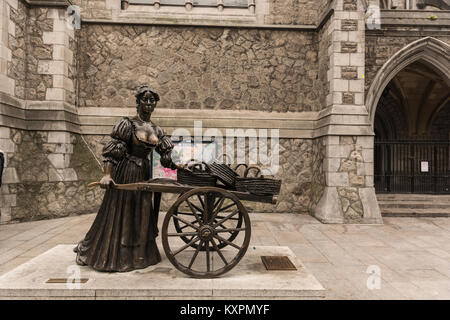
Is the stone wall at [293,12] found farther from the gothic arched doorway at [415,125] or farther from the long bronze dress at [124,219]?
the long bronze dress at [124,219]

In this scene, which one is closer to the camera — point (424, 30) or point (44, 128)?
point (44, 128)

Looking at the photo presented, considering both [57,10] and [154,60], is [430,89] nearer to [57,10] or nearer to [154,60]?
[154,60]

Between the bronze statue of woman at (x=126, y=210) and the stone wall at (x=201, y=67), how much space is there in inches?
186

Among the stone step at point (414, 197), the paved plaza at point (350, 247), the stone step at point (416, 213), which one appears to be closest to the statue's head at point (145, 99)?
the paved plaza at point (350, 247)

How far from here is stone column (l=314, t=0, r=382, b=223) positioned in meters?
6.58

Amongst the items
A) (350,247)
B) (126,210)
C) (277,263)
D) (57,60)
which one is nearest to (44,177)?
(57,60)

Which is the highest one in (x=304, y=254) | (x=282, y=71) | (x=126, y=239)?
(x=282, y=71)

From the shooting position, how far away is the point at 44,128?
6680mm

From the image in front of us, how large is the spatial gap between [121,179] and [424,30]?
8191 mm

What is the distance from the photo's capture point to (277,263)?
338 centimetres

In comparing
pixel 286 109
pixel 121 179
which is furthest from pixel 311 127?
pixel 121 179

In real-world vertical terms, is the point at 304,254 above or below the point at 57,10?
below

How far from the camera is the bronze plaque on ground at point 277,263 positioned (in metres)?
3.23

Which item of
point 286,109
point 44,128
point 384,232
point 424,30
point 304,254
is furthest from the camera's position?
point 286,109
